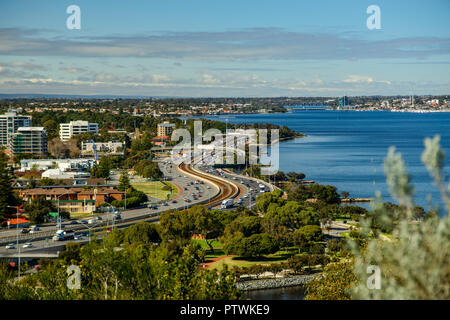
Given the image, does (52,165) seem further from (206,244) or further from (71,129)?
(206,244)

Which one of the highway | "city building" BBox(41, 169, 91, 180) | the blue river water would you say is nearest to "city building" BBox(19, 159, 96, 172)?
"city building" BBox(41, 169, 91, 180)

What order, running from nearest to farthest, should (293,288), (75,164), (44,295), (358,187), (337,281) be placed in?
(44,295)
(337,281)
(293,288)
(358,187)
(75,164)

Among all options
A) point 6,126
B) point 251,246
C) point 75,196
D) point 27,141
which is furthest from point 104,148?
point 251,246

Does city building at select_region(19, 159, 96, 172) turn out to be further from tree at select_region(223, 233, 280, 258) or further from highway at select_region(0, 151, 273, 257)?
tree at select_region(223, 233, 280, 258)

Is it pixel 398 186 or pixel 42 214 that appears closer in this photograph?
pixel 398 186

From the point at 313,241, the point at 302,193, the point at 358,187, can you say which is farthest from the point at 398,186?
the point at 358,187

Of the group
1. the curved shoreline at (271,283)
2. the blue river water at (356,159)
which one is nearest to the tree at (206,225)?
the curved shoreline at (271,283)
